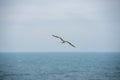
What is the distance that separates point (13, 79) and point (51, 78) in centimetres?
879

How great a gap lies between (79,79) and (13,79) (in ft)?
48.9

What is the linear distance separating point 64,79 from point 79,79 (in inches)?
135

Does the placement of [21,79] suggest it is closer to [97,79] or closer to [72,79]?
[72,79]

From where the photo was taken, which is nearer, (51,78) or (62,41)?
(62,41)

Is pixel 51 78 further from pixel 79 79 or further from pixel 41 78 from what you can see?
pixel 79 79

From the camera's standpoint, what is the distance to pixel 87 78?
6656 cm

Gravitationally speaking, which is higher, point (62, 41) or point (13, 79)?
point (62, 41)

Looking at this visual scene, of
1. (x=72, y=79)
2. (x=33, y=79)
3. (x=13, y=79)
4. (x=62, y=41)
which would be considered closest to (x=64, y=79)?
(x=72, y=79)

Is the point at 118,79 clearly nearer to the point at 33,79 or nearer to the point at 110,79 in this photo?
the point at 110,79

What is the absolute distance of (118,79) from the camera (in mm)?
64688

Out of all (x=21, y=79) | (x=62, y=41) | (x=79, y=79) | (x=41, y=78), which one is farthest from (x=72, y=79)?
(x=62, y=41)

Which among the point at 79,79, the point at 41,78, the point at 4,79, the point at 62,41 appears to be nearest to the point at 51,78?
the point at 41,78

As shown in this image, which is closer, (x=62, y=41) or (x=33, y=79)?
(x=62, y=41)

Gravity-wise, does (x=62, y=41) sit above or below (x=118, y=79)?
above
